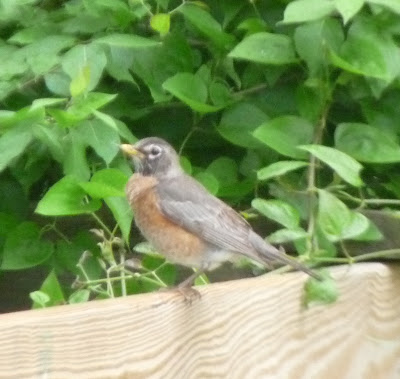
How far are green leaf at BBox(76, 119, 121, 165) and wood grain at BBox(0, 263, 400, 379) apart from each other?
0.31 metres

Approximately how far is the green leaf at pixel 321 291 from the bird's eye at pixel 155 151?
44 centimetres

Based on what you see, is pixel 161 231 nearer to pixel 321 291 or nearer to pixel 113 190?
pixel 113 190

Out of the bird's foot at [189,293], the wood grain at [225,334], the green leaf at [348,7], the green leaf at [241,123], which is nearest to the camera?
the wood grain at [225,334]

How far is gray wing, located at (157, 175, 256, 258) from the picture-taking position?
91.8 inches

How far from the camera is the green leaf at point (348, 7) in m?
2.10

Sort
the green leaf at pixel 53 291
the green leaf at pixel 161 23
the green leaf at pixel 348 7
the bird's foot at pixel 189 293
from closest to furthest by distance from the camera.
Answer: the bird's foot at pixel 189 293 < the green leaf at pixel 348 7 < the green leaf at pixel 53 291 < the green leaf at pixel 161 23

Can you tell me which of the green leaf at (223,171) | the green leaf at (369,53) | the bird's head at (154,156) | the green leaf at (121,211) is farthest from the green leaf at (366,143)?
the green leaf at (121,211)

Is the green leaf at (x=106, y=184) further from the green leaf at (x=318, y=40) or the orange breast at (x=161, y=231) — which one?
the green leaf at (x=318, y=40)

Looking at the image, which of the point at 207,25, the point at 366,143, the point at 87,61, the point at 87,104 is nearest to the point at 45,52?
the point at 87,61

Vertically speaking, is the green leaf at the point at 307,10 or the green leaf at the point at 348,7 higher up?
the green leaf at the point at 348,7

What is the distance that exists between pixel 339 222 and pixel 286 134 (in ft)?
0.84

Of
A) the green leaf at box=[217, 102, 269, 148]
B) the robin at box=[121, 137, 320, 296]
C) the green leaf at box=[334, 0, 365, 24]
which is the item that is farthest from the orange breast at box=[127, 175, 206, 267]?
the green leaf at box=[334, 0, 365, 24]

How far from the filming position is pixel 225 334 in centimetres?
204

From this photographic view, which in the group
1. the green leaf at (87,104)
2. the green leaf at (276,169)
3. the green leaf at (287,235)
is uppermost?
the green leaf at (87,104)
